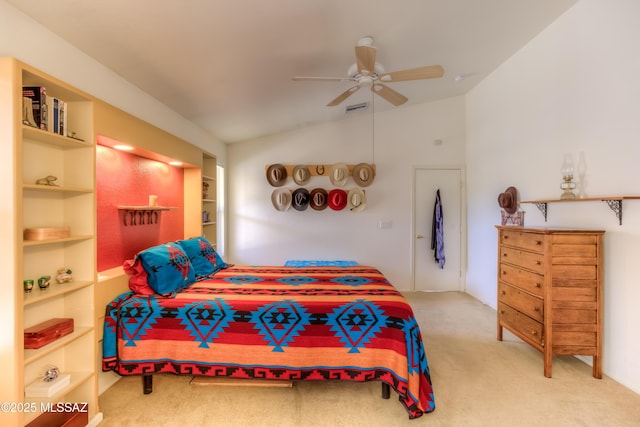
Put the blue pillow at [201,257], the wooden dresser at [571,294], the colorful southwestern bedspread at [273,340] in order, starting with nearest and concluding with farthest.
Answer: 1. the colorful southwestern bedspread at [273,340]
2. the wooden dresser at [571,294]
3. the blue pillow at [201,257]

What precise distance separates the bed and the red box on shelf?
365mm

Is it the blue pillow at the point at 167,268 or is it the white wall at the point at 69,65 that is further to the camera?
the blue pillow at the point at 167,268

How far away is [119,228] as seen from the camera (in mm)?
2535

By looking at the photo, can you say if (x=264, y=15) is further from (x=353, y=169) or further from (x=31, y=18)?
(x=353, y=169)

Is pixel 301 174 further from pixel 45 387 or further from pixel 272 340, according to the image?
pixel 45 387

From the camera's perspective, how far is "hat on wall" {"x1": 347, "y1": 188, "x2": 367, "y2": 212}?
470 centimetres

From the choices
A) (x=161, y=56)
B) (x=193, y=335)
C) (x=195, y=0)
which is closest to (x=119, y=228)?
(x=193, y=335)

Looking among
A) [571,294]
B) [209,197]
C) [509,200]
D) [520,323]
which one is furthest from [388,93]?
[209,197]

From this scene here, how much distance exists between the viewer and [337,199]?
15.5 ft

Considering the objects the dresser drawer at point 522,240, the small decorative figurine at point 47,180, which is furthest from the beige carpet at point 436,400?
the small decorative figurine at point 47,180

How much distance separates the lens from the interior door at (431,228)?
4.76m

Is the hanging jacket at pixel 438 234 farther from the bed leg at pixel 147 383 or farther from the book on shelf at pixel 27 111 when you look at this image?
the book on shelf at pixel 27 111

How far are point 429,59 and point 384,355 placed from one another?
10.0 ft

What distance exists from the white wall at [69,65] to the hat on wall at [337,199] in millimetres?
2504
